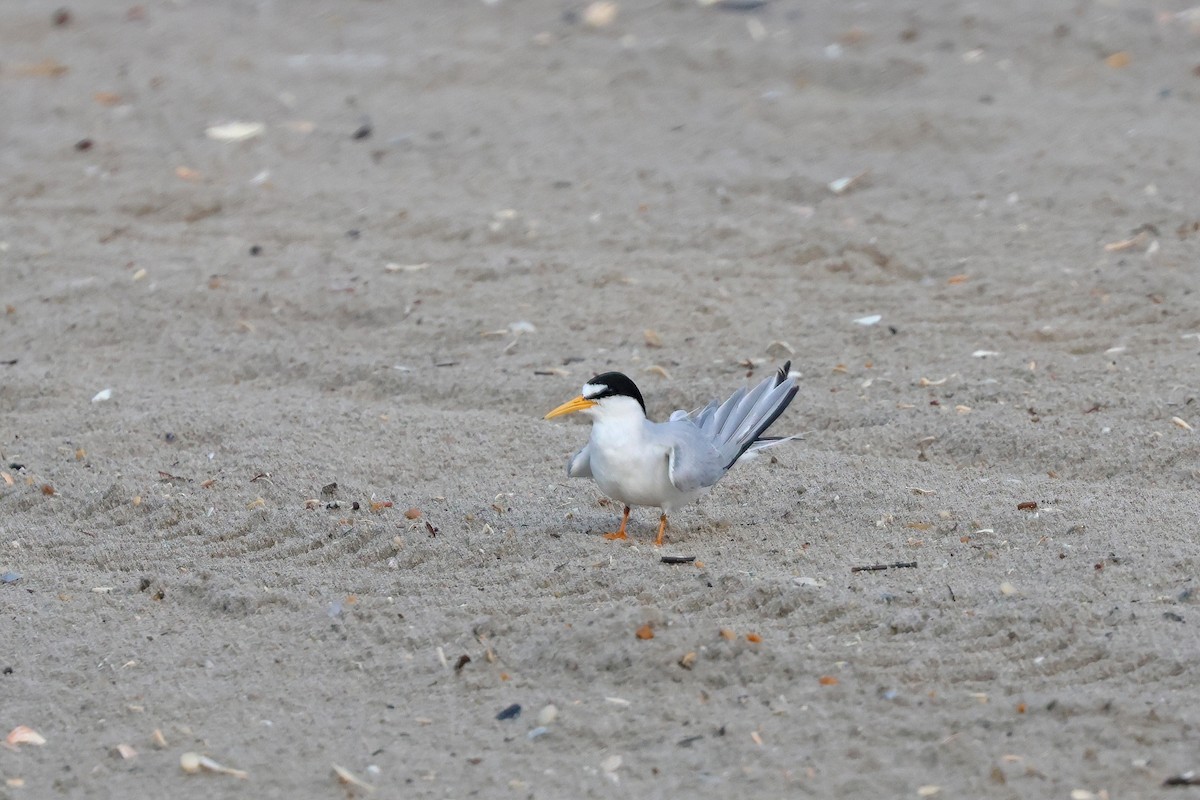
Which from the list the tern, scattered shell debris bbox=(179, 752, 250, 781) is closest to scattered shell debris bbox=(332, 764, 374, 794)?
scattered shell debris bbox=(179, 752, 250, 781)

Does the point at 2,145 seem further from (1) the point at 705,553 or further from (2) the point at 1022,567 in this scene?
(2) the point at 1022,567

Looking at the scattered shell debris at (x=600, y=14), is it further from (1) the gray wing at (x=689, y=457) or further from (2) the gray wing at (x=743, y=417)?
(1) the gray wing at (x=689, y=457)

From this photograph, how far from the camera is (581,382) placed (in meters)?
5.95

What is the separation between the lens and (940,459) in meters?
5.23

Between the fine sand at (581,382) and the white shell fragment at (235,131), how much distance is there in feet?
0.18

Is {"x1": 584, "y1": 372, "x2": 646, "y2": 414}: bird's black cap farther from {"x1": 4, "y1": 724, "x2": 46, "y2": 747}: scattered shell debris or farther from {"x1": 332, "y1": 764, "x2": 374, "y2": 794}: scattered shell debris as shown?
{"x1": 4, "y1": 724, "x2": 46, "y2": 747}: scattered shell debris

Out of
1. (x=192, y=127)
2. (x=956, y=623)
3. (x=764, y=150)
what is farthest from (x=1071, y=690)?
(x=192, y=127)

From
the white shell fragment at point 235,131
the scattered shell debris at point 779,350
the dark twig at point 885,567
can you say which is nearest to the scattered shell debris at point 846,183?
the scattered shell debris at point 779,350

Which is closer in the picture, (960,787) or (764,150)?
(960,787)

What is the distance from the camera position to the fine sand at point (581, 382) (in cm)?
360

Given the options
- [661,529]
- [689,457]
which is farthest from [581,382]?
[689,457]

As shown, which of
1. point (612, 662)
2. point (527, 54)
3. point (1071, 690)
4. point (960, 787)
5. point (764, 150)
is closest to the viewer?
point (960, 787)

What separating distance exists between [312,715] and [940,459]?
2500mm

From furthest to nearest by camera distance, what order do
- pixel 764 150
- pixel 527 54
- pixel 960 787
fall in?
A: pixel 527 54
pixel 764 150
pixel 960 787
